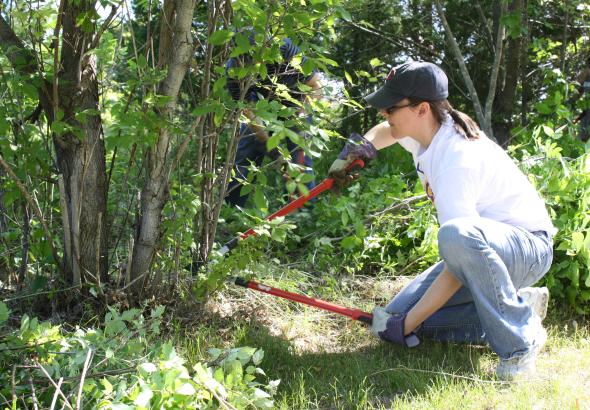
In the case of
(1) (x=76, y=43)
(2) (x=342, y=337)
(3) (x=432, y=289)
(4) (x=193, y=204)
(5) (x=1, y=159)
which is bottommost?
(2) (x=342, y=337)

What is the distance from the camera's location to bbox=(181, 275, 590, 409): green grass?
2.71 metres

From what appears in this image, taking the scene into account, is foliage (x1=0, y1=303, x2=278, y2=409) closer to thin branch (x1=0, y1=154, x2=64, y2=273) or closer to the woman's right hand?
thin branch (x1=0, y1=154, x2=64, y2=273)

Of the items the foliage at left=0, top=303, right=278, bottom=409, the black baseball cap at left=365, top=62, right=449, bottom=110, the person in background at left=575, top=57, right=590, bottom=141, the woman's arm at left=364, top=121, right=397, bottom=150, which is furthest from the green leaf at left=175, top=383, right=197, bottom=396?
the person in background at left=575, top=57, right=590, bottom=141

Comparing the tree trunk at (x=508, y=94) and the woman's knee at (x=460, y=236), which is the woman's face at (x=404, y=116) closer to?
the woman's knee at (x=460, y=236)

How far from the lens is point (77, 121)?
3.06m

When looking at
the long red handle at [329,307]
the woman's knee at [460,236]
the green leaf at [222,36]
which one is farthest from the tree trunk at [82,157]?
the woman's knee at [460,236]

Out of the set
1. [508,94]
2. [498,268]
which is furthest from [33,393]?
[508,94]

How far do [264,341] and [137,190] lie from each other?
90 cm

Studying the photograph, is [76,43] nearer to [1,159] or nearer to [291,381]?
[1,159]

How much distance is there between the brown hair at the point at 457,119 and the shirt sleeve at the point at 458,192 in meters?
0.20

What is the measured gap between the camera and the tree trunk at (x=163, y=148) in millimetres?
2965

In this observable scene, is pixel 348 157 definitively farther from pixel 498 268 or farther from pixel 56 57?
pixel 56 57

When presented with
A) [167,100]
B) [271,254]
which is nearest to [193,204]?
[167,100]

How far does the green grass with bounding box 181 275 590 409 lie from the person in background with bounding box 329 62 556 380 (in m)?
0.11
